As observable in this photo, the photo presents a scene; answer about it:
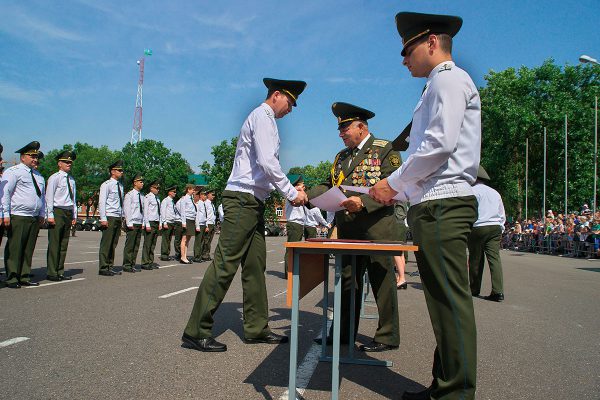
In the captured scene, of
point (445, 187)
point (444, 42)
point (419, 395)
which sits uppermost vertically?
point (444, 42)

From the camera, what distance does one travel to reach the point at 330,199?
3840mm

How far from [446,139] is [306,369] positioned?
223 centimetres

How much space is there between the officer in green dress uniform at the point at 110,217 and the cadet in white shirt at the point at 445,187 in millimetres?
9153

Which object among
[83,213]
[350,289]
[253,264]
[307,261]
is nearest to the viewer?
[307,261]

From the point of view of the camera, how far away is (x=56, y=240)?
9414 mm

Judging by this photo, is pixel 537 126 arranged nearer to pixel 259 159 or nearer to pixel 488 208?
pixel 488 208

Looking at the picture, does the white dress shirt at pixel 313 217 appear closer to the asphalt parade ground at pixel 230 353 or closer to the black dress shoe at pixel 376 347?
the asphalt parade ground at pixel 230 353

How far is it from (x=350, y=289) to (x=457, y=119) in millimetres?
2192

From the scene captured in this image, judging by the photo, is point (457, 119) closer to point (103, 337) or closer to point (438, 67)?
point (438, 67)

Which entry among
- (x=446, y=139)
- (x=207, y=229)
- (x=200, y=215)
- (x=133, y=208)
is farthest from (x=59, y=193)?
(x=446, y=139)

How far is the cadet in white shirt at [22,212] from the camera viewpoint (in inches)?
325

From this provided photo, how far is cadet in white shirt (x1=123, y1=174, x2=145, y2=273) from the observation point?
12188 millimetres

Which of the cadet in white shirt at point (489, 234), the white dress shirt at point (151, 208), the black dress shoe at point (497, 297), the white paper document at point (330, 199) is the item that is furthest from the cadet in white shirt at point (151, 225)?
the white paper document at point (330, 199)

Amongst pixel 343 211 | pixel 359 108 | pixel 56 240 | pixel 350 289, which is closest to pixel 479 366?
pixel 350 289
